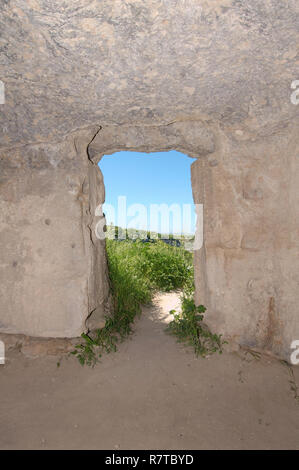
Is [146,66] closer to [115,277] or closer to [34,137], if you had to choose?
[34,137]

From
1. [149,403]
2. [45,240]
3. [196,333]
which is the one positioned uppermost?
[45,240]

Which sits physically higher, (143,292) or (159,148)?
(159,148)

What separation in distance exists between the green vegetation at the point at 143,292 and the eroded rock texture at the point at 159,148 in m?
0.20

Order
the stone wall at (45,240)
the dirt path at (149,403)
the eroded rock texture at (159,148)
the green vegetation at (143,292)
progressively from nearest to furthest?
the dirt path at (149,403) → the eroded rock texture at (159,148) → the stone wall at (45,240) → the green vegetation at (143,292)

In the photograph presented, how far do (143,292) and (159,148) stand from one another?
83.8 inches

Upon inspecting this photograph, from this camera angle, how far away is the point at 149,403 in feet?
6.35

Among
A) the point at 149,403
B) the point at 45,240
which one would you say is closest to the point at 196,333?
the point at 149,403

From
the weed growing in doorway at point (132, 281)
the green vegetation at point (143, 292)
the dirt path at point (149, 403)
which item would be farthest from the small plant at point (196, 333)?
the weed growing in doorway at point (132, 281)

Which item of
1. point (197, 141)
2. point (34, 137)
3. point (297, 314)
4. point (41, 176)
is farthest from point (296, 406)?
point (34, 137)

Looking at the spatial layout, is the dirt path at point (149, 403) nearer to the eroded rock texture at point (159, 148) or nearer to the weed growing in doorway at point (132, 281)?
the weed growing in doorway at point (132, 281)

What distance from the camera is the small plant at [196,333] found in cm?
251

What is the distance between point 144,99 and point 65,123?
704mm

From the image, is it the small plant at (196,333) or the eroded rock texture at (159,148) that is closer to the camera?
the eroded rock texture at (159,148)

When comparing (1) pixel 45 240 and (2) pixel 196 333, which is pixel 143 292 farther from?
(1) pixel 45 240
